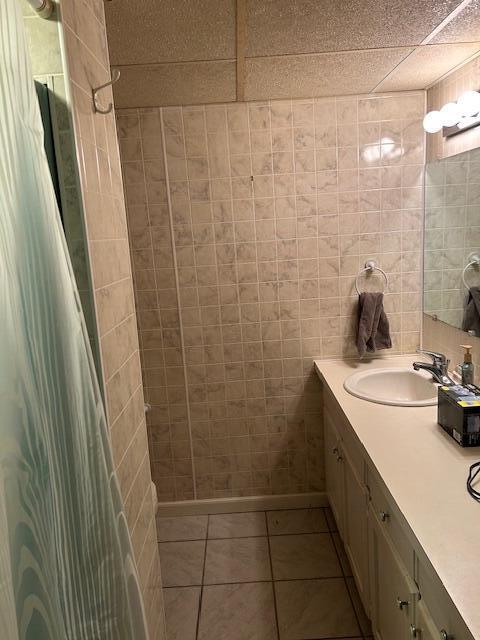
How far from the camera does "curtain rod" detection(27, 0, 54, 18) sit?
2.72ft

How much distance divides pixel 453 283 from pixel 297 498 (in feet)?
4.80

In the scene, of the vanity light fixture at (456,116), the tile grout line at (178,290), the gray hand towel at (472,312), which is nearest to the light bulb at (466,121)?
the vanity light fixture at (456,116)

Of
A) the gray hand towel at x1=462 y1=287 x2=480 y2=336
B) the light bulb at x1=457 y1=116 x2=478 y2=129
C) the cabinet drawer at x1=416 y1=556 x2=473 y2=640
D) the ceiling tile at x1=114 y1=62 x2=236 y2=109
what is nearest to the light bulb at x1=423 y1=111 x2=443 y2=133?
the light bulb at x1=457 y1=116 x2=478 y2=129

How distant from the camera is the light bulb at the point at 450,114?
1.81m

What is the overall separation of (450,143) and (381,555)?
5.54 ft

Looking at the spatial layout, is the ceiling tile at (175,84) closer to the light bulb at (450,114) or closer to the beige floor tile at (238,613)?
the light bulb at (450,114)

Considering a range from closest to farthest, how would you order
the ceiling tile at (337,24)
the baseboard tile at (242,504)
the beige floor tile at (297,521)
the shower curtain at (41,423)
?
the shower curtain at (41,423) → the ceiling tile at (337,24) → the beige floor tile at (297,521) → the baseboard tile at (242,504)

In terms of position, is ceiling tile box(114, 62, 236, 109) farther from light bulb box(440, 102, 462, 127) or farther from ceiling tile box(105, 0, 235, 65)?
light bulb box(440, 102, 462, 127)

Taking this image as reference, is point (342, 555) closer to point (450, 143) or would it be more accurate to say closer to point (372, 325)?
point (372, 325)

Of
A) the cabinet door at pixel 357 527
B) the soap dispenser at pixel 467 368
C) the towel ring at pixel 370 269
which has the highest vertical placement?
the towel ring at pixel 370 269

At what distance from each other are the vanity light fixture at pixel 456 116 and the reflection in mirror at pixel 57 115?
1.50 metres

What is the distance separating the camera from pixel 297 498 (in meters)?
2.56

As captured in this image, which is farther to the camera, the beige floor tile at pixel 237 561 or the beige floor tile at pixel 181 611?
the beige floor tile at pixel 237 561

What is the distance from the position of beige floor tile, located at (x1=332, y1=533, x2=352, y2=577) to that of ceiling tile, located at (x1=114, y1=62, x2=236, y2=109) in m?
2.25
